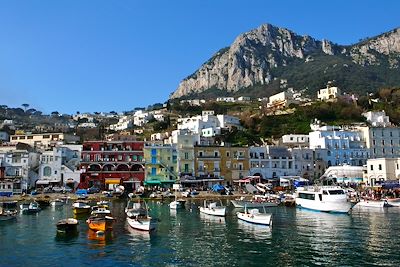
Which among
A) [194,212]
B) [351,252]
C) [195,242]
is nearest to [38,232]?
[195,242]

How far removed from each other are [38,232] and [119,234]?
8080 mm

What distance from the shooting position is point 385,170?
79.9 m

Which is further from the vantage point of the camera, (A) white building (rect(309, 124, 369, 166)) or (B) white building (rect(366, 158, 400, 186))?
(A) white building (rect(309, 124, 369, 166))

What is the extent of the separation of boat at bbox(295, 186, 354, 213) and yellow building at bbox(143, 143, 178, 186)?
112ft

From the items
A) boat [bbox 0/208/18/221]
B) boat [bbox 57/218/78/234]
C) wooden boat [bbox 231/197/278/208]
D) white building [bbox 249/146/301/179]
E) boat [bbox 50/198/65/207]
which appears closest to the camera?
boat [bbox 57/218/78/234]

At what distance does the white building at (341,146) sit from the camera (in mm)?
95262

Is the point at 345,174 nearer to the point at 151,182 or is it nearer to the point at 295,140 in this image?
the point at 295,140

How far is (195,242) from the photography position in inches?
1270

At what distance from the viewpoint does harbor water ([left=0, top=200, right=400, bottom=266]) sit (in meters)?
25.9

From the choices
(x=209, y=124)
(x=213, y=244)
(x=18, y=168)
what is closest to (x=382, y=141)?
(x=209, y=124)

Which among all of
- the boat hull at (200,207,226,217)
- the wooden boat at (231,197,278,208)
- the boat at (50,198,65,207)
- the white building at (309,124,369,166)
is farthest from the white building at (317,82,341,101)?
the boat hull at (200,207,226,217)

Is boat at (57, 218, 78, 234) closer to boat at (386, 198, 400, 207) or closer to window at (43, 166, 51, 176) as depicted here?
boat at (386, 198, 400, 207)

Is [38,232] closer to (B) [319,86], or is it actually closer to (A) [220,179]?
(A) [220,179]

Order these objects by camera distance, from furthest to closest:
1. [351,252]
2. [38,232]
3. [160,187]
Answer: [160,187] → [38,232] → [351,252]
